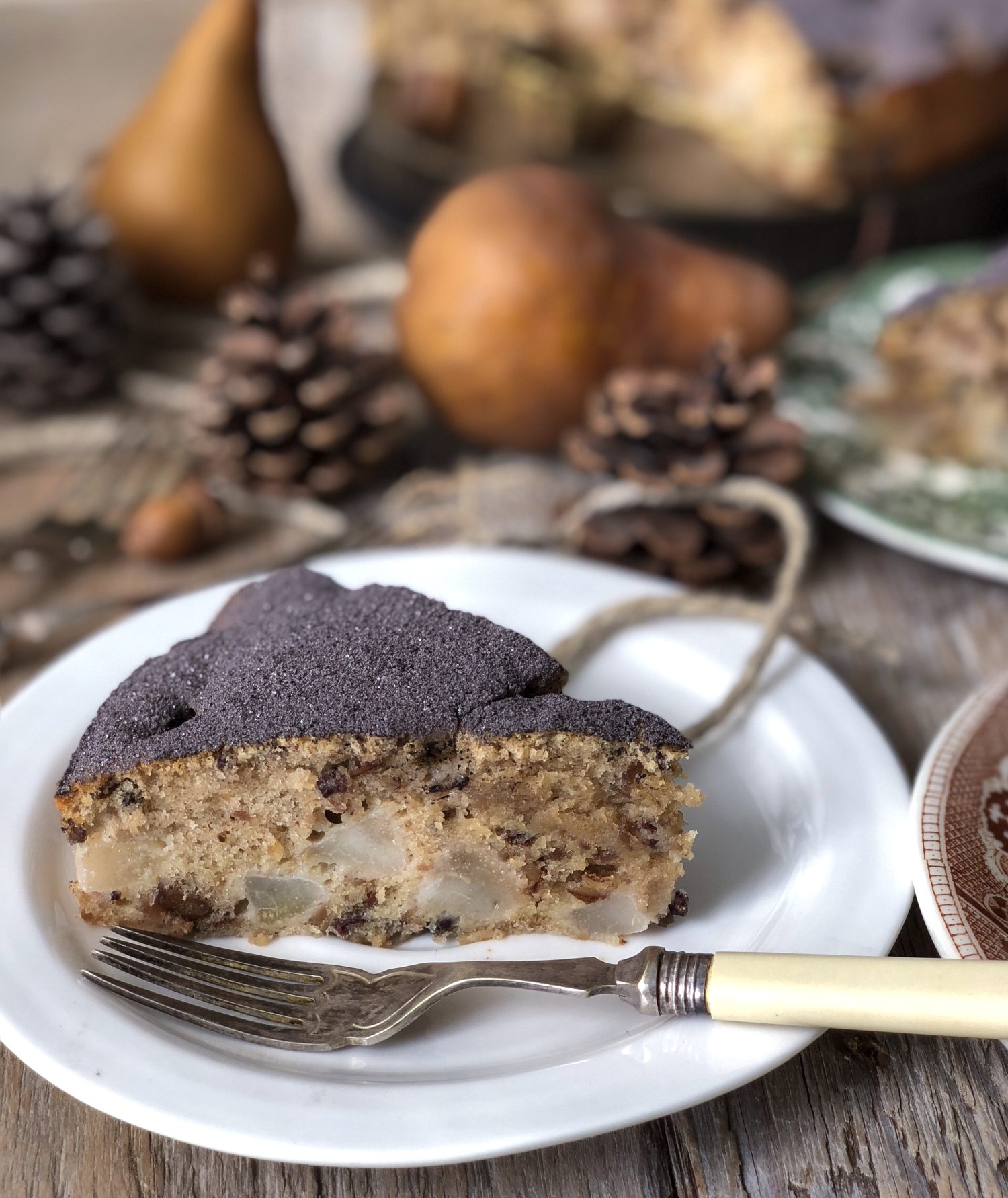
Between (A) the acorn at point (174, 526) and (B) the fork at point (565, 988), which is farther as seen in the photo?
(A) the acorn at point (174, 526)

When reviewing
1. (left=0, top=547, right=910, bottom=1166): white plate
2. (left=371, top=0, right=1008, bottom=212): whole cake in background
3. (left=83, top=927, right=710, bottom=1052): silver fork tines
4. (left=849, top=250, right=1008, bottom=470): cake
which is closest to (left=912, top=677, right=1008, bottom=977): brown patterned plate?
(left=0, top=547, right=910, bottom=1166): white plate

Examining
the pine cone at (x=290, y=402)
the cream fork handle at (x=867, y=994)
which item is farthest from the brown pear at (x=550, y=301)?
the cream fork handle at (x=867, y=994)

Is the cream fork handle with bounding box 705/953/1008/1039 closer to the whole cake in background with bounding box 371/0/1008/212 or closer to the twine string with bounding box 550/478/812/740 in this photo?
the twine string with bounding box 550/478/812/740

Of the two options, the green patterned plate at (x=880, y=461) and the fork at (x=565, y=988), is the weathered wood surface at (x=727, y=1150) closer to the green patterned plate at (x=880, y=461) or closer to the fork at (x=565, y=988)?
the fork at (x=565, y=988)

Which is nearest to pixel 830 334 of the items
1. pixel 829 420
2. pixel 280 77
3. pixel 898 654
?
pixel 829 420

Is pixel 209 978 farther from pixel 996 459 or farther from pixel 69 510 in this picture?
pixel 996 459

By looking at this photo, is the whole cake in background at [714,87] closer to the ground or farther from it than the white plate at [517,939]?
farther from it
